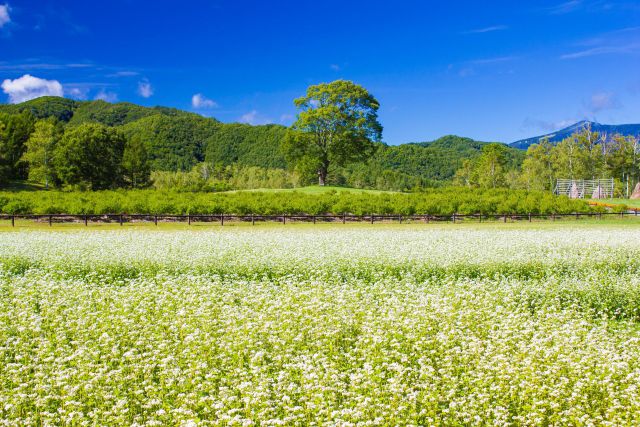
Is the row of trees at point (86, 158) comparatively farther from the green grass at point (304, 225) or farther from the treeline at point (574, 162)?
the treeline at point (574, 162)

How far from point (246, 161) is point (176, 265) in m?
137

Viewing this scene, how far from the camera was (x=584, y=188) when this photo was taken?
252 ft

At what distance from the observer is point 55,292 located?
40.0 ft

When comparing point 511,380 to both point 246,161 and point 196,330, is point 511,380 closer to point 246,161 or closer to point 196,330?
point 196,330

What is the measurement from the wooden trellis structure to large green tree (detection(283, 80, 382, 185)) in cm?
3219

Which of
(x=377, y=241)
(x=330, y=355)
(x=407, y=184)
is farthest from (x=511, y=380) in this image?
(x=407, y=184)

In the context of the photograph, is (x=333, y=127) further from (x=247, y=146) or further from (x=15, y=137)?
(x=247, y=146)

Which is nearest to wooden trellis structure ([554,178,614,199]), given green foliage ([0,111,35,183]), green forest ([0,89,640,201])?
green forest ([0,89,640,201])

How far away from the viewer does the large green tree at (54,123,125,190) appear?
219 ft

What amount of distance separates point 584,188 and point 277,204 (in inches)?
2200

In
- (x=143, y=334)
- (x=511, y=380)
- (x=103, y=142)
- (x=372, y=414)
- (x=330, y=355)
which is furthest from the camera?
(x=103, y=142)

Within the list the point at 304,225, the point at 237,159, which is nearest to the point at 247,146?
the point at 237,159

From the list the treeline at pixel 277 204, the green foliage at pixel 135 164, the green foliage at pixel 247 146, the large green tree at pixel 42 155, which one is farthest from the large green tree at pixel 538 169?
the large green tree at pixel 42 155

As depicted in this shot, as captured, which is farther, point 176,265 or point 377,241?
point 377,241
